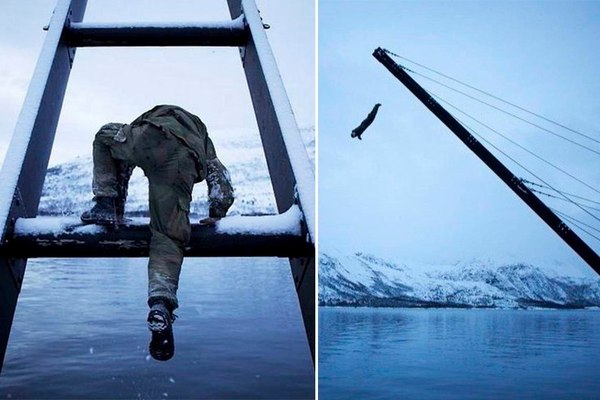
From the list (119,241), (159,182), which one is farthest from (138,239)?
(159,182)

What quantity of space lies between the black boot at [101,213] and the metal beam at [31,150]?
175 millimetres

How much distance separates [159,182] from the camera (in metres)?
1.54

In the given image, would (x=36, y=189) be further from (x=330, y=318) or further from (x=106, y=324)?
(x=330, y=318)

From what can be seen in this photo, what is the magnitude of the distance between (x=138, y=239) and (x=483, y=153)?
12536 millimetres

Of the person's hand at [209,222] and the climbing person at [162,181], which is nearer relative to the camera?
the climbing person at [162,181]

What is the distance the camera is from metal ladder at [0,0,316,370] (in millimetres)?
1450

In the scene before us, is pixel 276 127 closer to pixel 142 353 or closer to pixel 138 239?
pixel 138 239

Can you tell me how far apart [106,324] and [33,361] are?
295cm

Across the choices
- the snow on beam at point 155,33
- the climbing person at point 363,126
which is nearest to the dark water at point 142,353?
the climbing person at point 363,126

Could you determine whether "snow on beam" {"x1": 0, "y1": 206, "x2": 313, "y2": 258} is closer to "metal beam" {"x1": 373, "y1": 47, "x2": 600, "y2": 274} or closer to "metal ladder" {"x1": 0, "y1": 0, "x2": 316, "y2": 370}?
"metal ladder" {"x1": 0, "y1": 0, "x2": 316, "y2": 370}

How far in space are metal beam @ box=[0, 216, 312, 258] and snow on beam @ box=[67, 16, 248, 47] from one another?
0.96m

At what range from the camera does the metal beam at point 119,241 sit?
144cm

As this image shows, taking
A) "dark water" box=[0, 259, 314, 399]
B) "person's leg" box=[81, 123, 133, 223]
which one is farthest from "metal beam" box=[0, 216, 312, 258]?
"dark water" box=[0, 259, 314, 399]

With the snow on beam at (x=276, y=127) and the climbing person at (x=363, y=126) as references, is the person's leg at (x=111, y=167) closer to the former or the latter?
the snow on beam at (x=276, y=127)
